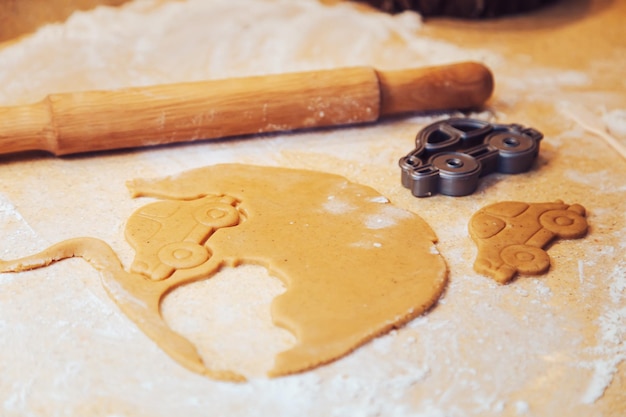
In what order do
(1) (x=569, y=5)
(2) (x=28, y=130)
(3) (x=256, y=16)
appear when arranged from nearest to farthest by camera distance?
(2) (x=28, y=130)
(3) (x=256, y=16)
(1) (x=569, y=5)

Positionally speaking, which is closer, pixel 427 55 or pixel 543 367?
pixel 543 367

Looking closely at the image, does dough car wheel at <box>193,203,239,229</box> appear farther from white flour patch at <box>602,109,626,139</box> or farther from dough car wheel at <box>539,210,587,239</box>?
white flour patch at <box>602,109,626,139</box>

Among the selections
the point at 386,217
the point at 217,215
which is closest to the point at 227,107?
the point at 217,215

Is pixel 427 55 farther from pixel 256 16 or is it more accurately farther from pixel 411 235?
pixel 411 235

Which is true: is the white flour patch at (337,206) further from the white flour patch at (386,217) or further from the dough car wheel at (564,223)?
the dough car wheel at (564,223)

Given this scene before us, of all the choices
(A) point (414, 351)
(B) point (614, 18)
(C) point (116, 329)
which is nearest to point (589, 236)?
(A) point (414, 351)

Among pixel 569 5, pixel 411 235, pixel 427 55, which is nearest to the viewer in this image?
pixel 411 235

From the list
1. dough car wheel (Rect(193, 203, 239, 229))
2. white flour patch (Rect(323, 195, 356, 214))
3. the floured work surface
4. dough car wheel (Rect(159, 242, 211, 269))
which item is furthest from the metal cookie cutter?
dough car wheel (Rect(159, 242, 211, 269))
